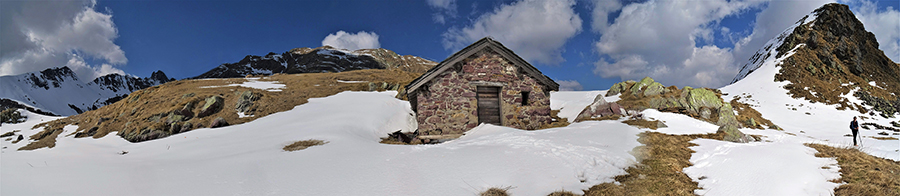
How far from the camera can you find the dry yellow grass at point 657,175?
474 cm

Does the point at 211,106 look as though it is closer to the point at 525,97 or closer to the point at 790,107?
the point at 525,97

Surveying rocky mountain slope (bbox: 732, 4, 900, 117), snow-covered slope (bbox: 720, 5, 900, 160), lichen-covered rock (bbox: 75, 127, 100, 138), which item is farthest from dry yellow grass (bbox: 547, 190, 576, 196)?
rocky mountain slope (bbox: 732, 4, 900, 117)

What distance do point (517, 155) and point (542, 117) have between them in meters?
7.53

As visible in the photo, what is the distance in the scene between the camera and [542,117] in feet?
43.5

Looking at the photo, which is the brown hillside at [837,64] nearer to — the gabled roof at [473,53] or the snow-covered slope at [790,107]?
the snow-covered slope at [790,107]

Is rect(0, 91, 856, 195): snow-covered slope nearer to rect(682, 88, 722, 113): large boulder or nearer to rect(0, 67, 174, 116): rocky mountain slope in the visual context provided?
rect(682, 88, 722, 113): large boulder

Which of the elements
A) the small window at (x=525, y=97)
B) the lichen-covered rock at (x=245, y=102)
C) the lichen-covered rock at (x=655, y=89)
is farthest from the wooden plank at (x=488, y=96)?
the lichen-covered rock at (x=655, y=89)

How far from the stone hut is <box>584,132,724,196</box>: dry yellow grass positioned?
17.7ft

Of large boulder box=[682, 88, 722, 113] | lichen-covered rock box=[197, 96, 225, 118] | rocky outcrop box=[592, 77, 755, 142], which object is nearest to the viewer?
rocky outcrop box=[592, 77, 755, 142]

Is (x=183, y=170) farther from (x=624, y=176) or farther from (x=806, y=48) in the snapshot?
(x=806, y=48)

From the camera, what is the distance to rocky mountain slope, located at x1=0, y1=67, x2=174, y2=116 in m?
89.8

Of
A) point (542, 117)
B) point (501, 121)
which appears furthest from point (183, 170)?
point (542, 117)

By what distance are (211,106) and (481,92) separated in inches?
656

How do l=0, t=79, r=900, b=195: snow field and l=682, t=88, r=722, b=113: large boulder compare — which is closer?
l=0, t=79, r=900, b=195: snow field
